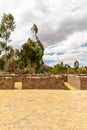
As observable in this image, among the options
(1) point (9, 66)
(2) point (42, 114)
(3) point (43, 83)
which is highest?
(1) point (9, 66)

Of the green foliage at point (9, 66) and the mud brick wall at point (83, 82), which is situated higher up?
the green foliage at point (9, 66)

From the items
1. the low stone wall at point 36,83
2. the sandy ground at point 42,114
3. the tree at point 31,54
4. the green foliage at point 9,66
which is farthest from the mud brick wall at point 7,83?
the tree at point 31,54

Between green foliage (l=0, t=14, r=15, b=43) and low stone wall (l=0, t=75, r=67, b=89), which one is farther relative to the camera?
green foliage (l=0, t=14, r=15, b=43)

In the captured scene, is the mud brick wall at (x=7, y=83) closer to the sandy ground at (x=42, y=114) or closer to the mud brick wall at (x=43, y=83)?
the mud brick wall at (x=43, y=83)

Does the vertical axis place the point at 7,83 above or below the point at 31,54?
below

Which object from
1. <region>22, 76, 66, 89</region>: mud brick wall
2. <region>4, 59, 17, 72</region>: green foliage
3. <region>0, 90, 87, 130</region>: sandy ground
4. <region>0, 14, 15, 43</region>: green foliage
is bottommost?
<region>0, 90, 87, 130</region>: sandy ground

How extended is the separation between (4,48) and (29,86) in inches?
1005

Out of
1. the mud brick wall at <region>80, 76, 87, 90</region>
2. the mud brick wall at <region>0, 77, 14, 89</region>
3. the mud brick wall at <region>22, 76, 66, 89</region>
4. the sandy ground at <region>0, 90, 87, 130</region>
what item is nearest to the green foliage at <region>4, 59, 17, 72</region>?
the mud brick wall at <region>0, 77, 14, 89</region>

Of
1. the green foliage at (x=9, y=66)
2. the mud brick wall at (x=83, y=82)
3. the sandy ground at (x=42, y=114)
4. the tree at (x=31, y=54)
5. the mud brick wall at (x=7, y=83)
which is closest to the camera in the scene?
the sandy ground at (x=42, y=114)

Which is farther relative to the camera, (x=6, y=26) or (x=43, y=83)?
(x=6, y=26)

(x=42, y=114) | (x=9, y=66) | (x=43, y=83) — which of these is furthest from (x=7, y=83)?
(x=9, y=66)

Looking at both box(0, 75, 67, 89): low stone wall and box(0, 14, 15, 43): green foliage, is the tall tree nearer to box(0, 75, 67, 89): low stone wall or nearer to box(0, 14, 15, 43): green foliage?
box(0, 14, 15, 43): green foliage

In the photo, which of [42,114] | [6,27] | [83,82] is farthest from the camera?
[6,27]

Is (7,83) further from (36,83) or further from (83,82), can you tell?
(83,82)
